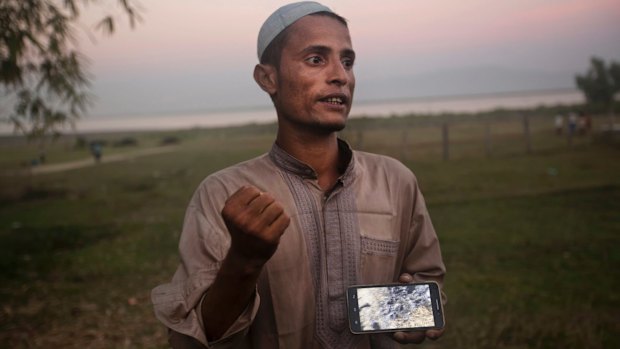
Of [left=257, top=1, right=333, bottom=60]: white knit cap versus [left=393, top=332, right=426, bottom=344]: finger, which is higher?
[left=257, top=1, right=333, bottom=60]: white knit cap

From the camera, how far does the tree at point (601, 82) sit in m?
39.9

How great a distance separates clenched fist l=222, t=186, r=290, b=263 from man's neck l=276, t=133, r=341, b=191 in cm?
52

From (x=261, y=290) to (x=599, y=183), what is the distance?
494 inches

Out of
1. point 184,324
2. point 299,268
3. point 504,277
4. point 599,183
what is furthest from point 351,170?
point 599,183

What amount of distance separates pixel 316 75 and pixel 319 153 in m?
0.26

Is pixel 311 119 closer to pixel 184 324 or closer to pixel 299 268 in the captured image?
pixel 299 268

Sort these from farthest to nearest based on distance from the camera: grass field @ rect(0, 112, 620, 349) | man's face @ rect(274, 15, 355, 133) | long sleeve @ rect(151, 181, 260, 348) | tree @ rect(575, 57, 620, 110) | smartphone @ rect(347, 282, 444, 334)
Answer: tree @ rect(575, 57, 620, 110) < grass field @ rect(0, 112, 620, 349) < man's face @ rect(274, 15, 355, 133) < smartphone @ rect(347, 282, 444, 334) < long sleeve @ rect(151, 181, 260, 348)

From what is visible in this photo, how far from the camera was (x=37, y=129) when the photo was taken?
766cm

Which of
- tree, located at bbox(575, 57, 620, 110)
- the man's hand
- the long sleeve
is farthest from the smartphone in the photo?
tree, located at bbox(575, 57, 620, 110)

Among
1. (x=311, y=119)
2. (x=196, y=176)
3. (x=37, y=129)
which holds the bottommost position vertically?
(x=196, y=176)

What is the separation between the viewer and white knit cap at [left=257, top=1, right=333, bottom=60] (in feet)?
6.05

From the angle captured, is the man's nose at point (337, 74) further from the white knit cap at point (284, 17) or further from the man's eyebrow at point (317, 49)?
the white knit cap at point (284, 17)

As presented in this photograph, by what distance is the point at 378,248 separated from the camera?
184cm

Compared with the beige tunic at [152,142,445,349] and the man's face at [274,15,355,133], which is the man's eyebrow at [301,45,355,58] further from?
the beige tunic at [152,142,445,349]
